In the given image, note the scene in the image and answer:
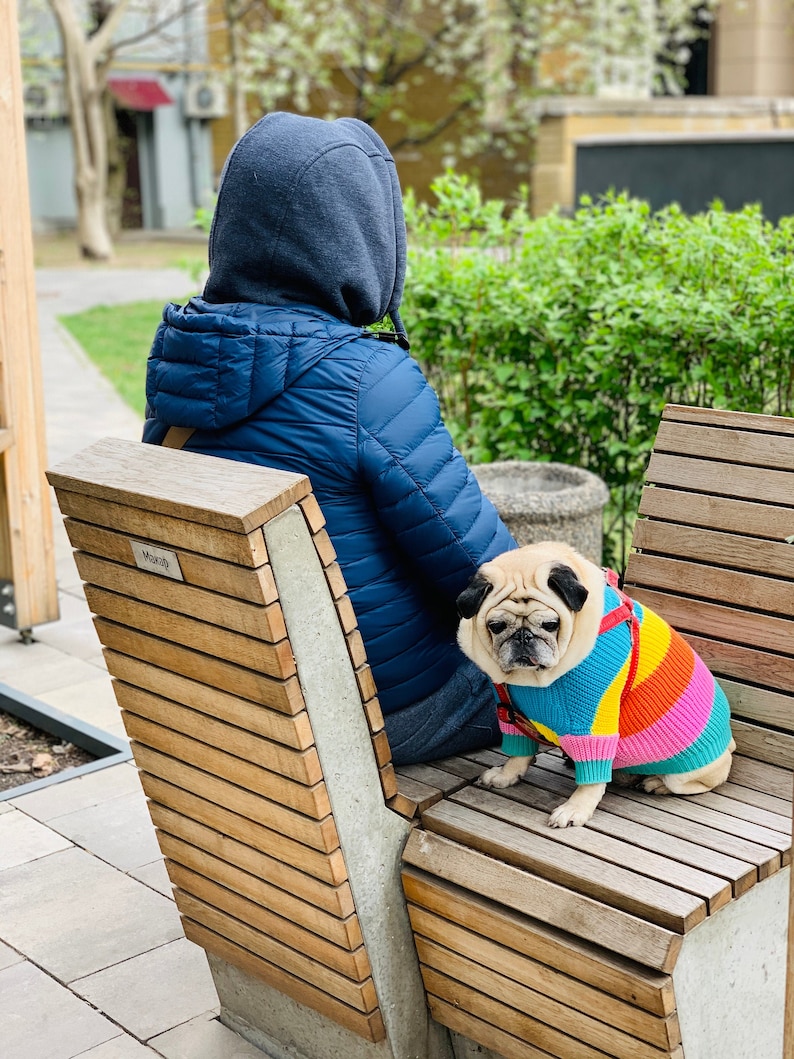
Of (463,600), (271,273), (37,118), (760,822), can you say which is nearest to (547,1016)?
(760,822)

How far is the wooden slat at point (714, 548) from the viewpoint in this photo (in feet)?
8.82

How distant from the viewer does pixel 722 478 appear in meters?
2.79

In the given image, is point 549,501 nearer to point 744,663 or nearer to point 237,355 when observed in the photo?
point 744,663

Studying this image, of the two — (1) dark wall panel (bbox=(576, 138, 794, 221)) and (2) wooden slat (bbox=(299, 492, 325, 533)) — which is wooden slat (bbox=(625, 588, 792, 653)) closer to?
(2) wooden slat (bbox=(299, 492, 325, 533))

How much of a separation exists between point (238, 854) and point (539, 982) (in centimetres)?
65

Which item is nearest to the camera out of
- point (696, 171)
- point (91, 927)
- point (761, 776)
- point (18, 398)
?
point (761, 776)

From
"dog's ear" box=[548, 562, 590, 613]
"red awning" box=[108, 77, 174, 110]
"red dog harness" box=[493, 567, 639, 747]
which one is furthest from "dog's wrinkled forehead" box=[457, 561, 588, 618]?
"red awning" box=[108, 77, 174, 110]

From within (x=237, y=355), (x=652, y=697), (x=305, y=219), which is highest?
(x=305, y=219)

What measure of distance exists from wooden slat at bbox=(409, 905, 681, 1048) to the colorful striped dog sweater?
0.36m

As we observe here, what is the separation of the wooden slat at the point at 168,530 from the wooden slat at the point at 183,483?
17mm

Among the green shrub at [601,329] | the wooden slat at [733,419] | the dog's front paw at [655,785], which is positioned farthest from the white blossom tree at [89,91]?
the dog's front paw at [655,785]

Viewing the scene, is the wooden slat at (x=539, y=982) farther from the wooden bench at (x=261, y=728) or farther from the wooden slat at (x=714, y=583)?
the wooden slat at (x=714, y=583)

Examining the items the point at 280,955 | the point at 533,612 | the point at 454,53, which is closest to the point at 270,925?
the point at 280,955

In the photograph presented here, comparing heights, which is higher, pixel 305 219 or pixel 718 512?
pixel 305 219
